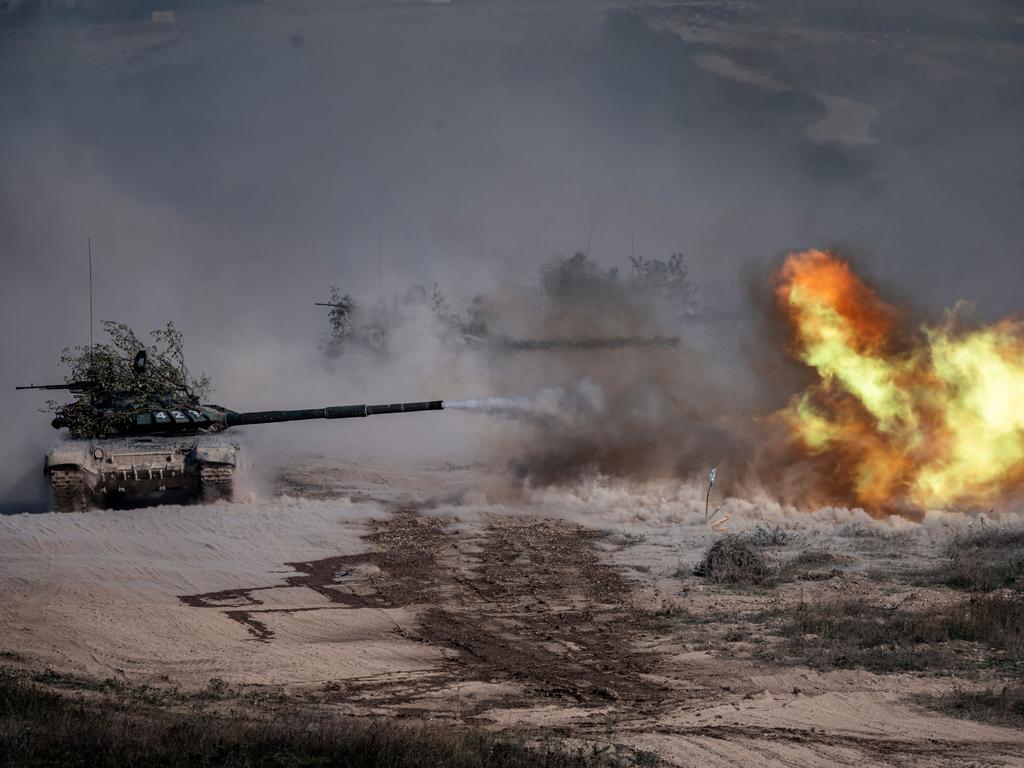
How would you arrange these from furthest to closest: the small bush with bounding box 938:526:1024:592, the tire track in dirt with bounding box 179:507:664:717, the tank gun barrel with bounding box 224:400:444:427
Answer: the tank gun barrel with bounding box 224:400:444:427 < the small bush with bounding box 938:526:1024:592 < the tire track in dirt with bounding box 179:507:664:717

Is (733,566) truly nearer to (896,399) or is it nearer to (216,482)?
(896,399)

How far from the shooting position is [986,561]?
18344 mm

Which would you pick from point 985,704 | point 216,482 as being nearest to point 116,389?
point 216,482

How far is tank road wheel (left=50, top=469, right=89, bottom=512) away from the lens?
75.8 feet

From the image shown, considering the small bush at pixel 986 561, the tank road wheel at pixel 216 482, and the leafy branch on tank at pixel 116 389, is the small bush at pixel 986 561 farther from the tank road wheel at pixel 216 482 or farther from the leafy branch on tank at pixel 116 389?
the leafy branch on tank at pixel 116 389

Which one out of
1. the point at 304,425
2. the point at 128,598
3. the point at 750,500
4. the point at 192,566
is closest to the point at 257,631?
the point at 128,598

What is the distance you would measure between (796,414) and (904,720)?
12869mm

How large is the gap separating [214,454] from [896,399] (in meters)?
13.4

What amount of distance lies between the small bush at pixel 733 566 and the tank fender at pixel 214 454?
9.95m

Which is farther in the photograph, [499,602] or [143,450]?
[143,450]

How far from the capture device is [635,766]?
1000 centimetres

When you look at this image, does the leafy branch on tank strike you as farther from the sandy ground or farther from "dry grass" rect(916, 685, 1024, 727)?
"dry grass" rect(916, 685, 1024, 727)

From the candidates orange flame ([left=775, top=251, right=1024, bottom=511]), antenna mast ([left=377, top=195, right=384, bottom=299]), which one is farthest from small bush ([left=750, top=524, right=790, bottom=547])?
antenna mast ([left=377, top=195, right=384, bottom=299])

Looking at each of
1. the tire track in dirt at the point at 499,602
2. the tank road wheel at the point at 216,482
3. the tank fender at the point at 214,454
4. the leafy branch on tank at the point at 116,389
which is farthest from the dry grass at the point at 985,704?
the leafy branch on tank at the point at 116,389
